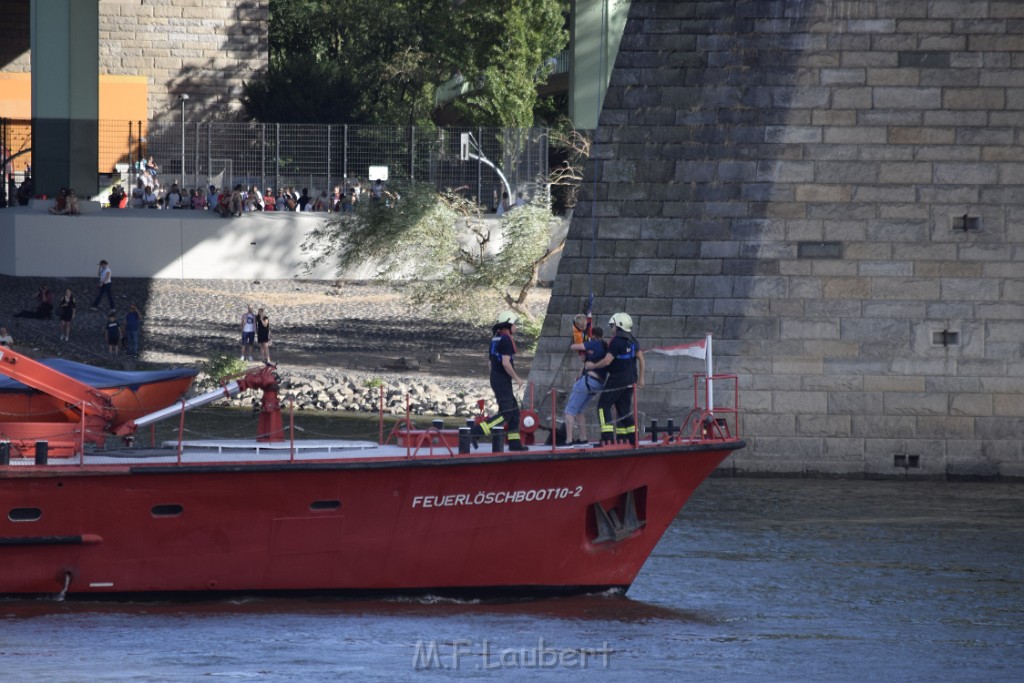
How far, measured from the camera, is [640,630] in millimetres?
14211

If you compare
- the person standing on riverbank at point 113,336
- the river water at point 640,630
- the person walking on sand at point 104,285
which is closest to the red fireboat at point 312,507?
the river water at point 640,630

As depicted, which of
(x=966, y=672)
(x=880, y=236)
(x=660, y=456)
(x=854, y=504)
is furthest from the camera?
(x=880, y=236)

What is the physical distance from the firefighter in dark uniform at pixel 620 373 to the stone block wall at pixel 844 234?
6.39 m

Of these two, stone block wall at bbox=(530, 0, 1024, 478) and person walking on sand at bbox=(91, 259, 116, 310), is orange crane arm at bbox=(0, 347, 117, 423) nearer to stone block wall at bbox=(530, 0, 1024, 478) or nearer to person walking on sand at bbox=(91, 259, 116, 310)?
stone block wall at bbox=(530, 0, 1024, 478)

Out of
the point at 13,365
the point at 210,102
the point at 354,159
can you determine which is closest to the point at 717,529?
the point at 13,365

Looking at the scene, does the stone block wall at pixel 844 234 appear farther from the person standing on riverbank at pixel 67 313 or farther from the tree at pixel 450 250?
the person standing on riverbank at pixel 67 313

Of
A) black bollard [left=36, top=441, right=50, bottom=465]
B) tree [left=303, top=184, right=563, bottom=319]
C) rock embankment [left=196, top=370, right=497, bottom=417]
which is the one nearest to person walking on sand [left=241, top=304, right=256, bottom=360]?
rock embankment [left=196, top=370, right=497, bottom=417]

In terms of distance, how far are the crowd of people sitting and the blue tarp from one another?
23.6 m

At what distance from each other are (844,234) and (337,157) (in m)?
21.8

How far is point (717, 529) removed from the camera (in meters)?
18.5

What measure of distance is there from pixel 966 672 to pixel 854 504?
22.0ft

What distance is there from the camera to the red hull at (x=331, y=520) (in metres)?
13.8

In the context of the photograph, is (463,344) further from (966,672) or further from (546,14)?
(966,672)

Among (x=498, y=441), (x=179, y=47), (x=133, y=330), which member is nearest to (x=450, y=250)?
(x=133, y=330)
